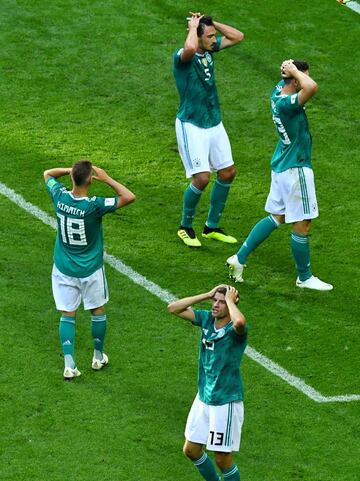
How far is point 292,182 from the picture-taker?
13.3 meters

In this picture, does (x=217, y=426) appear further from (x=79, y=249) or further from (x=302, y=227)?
(x=302, y=227)

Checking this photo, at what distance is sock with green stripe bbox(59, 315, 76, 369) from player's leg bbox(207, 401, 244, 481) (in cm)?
205

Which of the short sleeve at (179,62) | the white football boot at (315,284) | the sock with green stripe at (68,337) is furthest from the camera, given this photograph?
the short sleeve at (179,62)

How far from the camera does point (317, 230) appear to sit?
14758mm

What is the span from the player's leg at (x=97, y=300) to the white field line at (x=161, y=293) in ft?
4.57

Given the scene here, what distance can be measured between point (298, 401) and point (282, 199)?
7.85ft

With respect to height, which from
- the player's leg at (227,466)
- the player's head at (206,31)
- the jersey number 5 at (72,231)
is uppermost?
the player's head at (206,31)

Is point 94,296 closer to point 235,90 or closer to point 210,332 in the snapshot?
point 210,332

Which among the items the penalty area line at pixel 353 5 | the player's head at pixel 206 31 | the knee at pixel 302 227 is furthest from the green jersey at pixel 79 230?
the penalty area line at pixel 353 5

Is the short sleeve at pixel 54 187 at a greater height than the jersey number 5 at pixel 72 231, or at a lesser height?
greater

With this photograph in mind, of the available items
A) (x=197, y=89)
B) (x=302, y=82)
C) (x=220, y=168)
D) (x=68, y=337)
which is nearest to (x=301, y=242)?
(x=220, y=168)

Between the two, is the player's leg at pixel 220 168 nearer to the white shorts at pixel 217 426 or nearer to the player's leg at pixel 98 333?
the player's leg at pixel 98 333

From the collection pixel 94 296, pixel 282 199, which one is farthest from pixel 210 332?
pixel 282 199

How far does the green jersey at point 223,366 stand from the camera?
1020 cm
